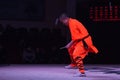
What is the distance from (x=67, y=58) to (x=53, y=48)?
0.54m

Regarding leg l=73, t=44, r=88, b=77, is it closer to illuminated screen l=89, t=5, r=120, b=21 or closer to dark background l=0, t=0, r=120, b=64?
illuminated screen l=89, t=5, r=120, b=21

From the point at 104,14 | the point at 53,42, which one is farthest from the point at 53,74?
the point at 104,14

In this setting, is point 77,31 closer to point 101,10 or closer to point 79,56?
point 79,56

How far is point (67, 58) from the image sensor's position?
45.8 ft

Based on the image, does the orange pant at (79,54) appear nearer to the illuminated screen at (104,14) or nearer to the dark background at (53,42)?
the illuminated screen at (104,14)

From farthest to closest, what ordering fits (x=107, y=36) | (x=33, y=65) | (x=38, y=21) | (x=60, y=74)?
1. (x=38, y=21)
2. (x=107, y=36)
3. (x=33, y=65)
4. (x=60, y=74)

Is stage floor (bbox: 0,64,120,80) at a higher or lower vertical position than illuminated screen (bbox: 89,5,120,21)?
lower

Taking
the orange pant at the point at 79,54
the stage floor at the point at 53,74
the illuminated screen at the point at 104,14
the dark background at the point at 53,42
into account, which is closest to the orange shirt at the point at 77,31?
the orange pant at the point at 79,54

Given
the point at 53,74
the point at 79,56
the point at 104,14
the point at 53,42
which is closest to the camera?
the point at 79,56

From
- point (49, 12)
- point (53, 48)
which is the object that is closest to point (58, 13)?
point (49, 12)

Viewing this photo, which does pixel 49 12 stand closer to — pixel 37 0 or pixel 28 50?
pixel 37 0

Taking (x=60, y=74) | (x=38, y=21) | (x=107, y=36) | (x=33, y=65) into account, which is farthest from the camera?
(x=38, y=21)

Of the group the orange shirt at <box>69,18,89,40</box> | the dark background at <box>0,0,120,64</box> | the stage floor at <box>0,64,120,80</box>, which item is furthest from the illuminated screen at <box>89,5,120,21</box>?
the orange shirt at <box>69,18,89,40</box>

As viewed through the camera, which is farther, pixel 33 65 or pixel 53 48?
pixel 53 48
